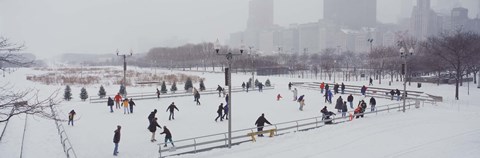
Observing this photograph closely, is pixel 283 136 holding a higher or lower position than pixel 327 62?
lower

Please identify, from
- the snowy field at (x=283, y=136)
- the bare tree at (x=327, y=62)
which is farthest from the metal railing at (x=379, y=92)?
the bare tree at (x=327, y=62)

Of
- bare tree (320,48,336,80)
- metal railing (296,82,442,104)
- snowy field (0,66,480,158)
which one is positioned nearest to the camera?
snowy field (0,66,480,158)

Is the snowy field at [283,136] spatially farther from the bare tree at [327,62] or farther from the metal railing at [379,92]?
the bare tree at [327,62]

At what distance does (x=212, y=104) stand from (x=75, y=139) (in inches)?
571

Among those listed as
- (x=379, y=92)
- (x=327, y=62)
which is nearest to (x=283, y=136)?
(x=379, y=92)

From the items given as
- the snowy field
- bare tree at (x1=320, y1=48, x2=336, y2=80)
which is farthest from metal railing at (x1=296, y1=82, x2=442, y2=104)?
bare tree at (x1=320, y1=48, x2=336, y2=80)

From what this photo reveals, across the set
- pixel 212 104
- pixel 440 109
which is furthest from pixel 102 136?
pixel 440 109

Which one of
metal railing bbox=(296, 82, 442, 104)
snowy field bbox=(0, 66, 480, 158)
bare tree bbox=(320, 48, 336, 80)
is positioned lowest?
snowy field bbox=(0, 66, 480, 158)

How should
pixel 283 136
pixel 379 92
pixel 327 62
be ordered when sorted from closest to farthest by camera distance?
pixel 283 136 → pixel 379 92 → pixel 327 62

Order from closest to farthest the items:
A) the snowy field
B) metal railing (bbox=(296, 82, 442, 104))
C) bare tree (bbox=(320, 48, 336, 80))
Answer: the snowy field < metal railing (bbox=(296, 82, 442, 104)) < bare tree (bbox=(320, 48, 336, 80))

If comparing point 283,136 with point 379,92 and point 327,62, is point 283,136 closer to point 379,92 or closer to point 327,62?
point 379,92

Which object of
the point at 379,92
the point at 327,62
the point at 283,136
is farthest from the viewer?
the point at 327,62

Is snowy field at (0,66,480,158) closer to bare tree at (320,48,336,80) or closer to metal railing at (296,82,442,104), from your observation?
metal railing at (296,82,442,104)

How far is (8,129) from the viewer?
66.4ft
